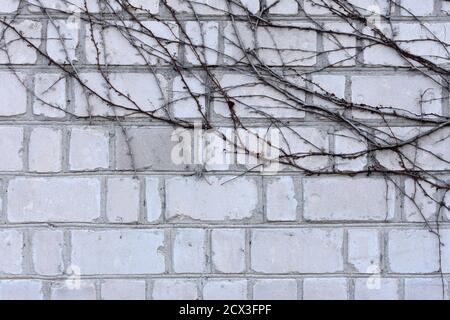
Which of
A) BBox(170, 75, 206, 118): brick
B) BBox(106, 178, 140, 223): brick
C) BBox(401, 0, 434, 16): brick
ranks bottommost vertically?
BBox(106, 178, 140, 223): brick

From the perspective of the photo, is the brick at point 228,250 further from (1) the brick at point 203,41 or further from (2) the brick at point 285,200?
(1) the brick at point 203,41

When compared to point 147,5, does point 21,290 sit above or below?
below

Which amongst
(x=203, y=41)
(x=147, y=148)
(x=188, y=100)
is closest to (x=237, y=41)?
(x=203, y=41)

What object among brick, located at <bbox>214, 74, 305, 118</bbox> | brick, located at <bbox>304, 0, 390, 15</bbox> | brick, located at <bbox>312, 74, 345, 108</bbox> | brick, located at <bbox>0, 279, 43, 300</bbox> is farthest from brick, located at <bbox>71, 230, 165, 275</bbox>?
brick, located at <bbox>304, 0, 390, 15</bbox>

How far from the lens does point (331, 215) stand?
2.31 m

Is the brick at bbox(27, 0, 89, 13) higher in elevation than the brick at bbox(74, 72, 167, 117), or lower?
higher

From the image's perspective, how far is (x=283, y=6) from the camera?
2312mm

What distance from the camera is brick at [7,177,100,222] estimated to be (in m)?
2.31

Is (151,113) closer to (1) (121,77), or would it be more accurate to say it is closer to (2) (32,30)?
(1) (121,77)

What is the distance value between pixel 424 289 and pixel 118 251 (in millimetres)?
1097

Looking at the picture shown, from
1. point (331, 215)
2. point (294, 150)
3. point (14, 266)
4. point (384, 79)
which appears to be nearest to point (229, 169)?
point (294, 150)

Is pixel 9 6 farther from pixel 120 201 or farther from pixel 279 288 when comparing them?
pixel 279 288

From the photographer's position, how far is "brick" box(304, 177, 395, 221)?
2314 mm

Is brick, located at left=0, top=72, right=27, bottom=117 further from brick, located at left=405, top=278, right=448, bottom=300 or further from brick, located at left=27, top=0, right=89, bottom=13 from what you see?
brick, located at left=405, top=278, right=448, bottom=300
